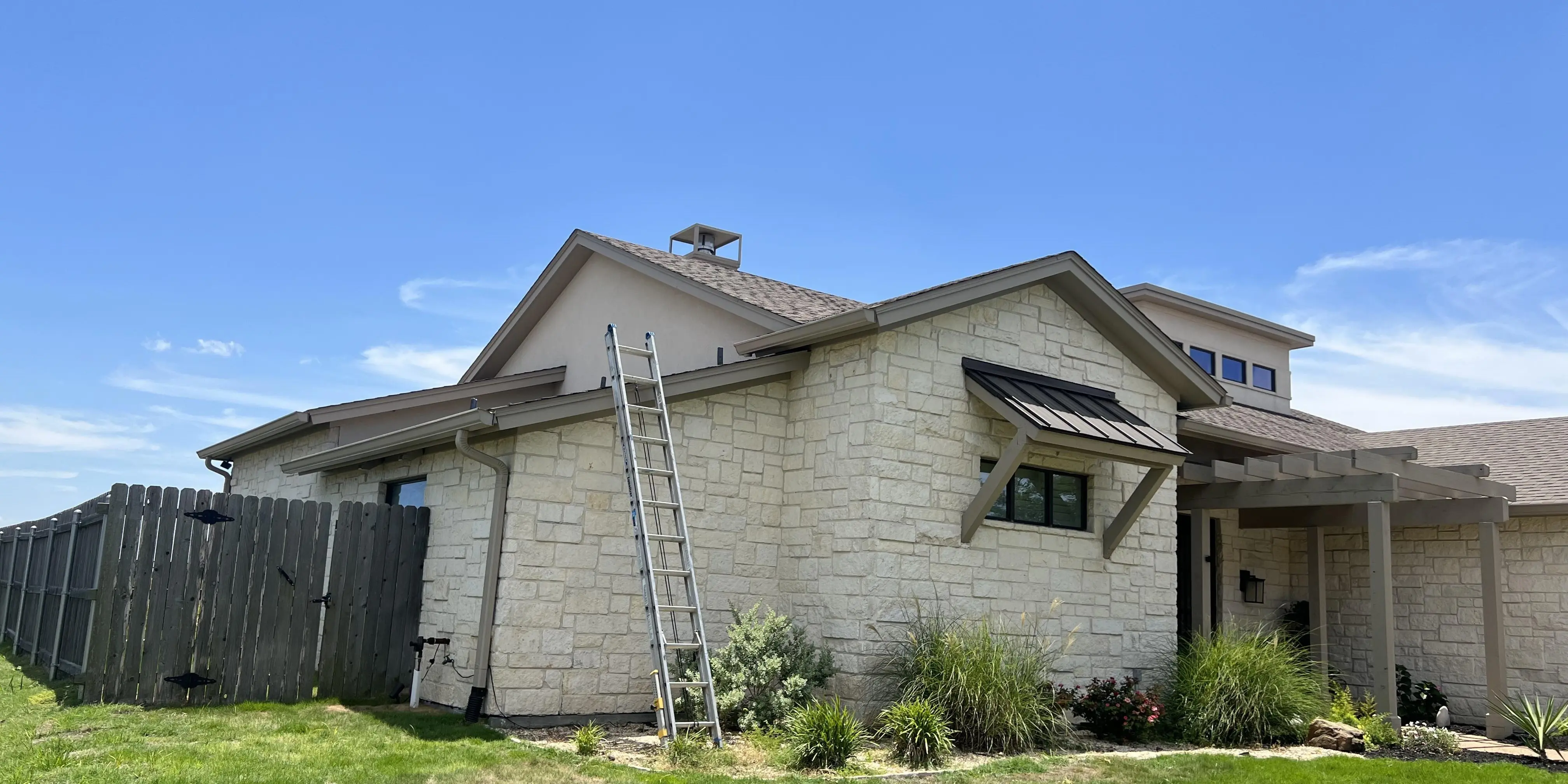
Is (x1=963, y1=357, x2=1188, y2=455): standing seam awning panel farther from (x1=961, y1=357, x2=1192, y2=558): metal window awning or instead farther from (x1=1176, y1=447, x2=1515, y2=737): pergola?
(x1=1176, y1=447, x2=1515, y2=737): pergola

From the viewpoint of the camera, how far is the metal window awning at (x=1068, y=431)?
10875mm

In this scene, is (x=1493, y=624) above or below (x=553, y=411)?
below

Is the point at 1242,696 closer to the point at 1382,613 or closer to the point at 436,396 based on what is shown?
the point at 1382,613

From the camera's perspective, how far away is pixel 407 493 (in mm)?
12469

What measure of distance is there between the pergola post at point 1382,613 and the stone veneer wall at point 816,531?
7.08 feet

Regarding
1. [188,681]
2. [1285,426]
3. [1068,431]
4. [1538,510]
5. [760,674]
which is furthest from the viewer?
[1285,426]

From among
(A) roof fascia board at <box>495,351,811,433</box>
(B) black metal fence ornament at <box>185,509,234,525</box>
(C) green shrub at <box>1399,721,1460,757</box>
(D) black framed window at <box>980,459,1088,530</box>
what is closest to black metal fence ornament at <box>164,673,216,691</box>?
(B) black metal fence ornament at <box>185,509,234,525</box>

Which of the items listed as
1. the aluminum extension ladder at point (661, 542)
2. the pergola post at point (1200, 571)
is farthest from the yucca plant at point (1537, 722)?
the aluminum extension ladder at point (661, 542)

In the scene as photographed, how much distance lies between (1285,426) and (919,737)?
442 inches

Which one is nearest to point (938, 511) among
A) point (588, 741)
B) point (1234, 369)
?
point (588, 741)

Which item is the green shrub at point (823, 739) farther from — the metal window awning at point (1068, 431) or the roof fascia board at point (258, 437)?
the roof fascia board at point (258, 437)

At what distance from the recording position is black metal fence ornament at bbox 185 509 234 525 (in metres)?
10.6

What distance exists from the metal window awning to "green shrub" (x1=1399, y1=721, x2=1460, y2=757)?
10.6ft

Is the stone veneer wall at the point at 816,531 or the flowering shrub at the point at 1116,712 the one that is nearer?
the stone veneer wall at the point at 816,531
